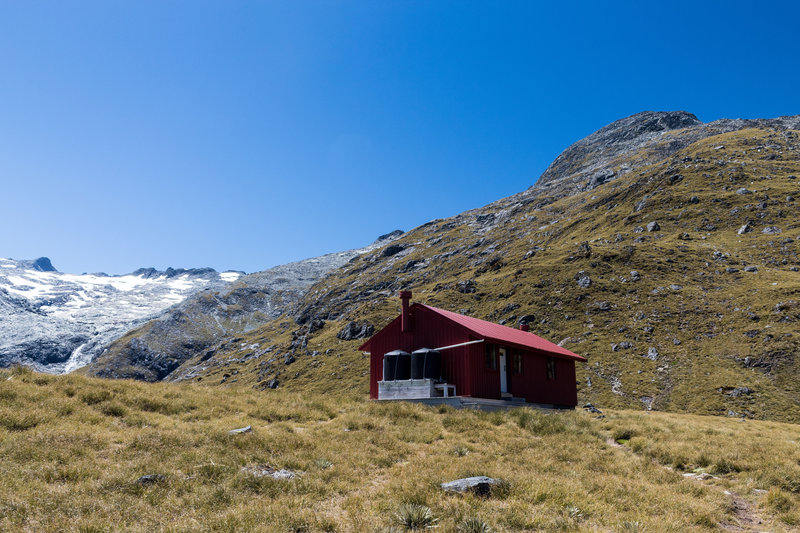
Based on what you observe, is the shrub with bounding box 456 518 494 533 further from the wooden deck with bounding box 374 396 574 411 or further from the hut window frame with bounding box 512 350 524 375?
the hut window frame with bounding box 512 350 524 375

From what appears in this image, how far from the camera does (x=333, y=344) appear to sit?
109 metres

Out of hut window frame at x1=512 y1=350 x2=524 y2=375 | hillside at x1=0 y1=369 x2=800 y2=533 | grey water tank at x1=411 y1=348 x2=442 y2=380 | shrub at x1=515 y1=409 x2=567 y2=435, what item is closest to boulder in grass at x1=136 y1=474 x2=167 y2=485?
hillside at x1=0 y1=369 x2=800 y2=533

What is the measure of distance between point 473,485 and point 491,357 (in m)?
22.1

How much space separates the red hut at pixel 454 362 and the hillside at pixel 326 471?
11253 mm

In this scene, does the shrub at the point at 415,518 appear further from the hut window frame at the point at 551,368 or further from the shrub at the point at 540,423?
the hut window frame at the point at 551,368

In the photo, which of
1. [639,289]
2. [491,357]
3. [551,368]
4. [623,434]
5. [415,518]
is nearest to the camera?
[415,518]

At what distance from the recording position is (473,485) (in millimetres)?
10664

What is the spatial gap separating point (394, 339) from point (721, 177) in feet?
363

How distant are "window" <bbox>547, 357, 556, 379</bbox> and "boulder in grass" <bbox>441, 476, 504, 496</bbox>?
2955 centimetres

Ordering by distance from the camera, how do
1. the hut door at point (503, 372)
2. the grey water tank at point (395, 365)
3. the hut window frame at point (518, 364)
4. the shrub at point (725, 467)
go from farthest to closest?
the hut window frame at point (518, 364) < the grey water tank at point (395, 365) < the hut door at point (503, 372) < the shrub at point (725, 467)

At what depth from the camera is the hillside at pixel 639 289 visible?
190 feet

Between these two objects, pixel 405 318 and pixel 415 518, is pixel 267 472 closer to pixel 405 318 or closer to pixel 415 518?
pixel 415 518

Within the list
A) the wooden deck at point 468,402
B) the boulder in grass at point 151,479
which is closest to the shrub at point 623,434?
the wooden deck at point 468,402

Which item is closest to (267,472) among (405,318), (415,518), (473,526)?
(415,518)
